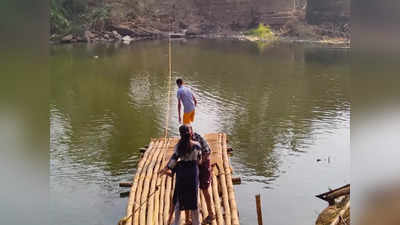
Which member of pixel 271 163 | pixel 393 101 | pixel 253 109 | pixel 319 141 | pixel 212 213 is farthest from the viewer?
pixel 253 109

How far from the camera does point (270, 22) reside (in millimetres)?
50844

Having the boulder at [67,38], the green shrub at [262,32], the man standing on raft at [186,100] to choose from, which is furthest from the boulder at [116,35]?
the man standing on raft at [186,100]

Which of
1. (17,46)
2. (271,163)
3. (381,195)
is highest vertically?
(17,46)

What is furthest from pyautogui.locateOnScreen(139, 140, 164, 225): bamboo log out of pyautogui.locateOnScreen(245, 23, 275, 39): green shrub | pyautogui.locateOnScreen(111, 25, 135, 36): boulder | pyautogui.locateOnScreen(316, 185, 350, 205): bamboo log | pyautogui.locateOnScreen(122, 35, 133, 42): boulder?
pyautogui.locateOnScreen(245, 23, 275, 39): green shrub

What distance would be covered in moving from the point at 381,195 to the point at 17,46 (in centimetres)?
159

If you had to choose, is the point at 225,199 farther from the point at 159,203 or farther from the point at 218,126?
the point at 218,126

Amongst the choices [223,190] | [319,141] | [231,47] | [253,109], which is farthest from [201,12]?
[223,190]

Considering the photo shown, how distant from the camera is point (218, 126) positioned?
14828 millimetres

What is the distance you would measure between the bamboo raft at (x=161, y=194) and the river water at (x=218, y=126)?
1.16m

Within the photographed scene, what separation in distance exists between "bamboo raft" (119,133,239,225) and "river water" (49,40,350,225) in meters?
1.16

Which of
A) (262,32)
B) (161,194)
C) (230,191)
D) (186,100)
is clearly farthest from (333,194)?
(262,32)

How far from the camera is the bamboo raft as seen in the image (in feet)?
20.7

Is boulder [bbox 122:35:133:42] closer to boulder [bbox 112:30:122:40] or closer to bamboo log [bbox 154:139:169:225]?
boulder [bbox 112:30:122:40]

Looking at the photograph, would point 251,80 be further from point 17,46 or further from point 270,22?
point 270,22
